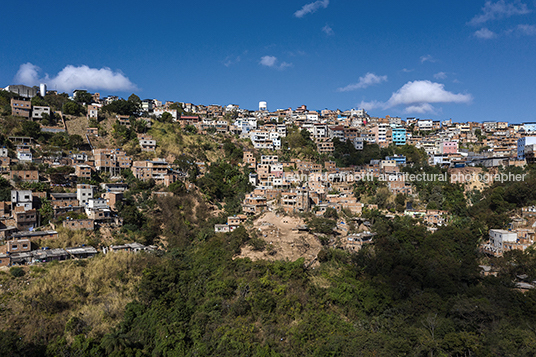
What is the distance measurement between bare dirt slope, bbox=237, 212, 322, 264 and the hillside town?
1478mm

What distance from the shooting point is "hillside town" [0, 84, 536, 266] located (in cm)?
2384

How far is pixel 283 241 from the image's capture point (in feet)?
78.2

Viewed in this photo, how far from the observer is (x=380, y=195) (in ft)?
102

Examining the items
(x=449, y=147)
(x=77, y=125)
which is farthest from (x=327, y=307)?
(x=449, y=147)

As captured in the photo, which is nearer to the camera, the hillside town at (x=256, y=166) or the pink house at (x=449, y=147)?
the hillside town at (x=256, y=166)

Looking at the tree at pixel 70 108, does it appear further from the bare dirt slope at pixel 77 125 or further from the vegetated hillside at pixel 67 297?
the vegetated hillside at pixel 67 297

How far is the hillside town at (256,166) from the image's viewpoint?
23.8 m

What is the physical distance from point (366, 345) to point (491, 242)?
1427 cm

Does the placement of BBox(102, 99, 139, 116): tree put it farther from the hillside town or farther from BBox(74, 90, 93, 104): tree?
BBox(74, 90, 93, 104): tree

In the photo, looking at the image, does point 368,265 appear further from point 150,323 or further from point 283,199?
point 150,323

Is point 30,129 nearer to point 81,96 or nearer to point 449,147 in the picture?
point 81,96

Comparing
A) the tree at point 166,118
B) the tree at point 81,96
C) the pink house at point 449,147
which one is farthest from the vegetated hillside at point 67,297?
the pink house at point 449,147

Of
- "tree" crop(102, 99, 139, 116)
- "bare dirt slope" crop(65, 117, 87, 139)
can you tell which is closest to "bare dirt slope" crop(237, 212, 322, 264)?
"bare dirt slope" crop(65, 117, 87, 139)

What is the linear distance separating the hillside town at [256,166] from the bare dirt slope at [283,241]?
4.85 feet
